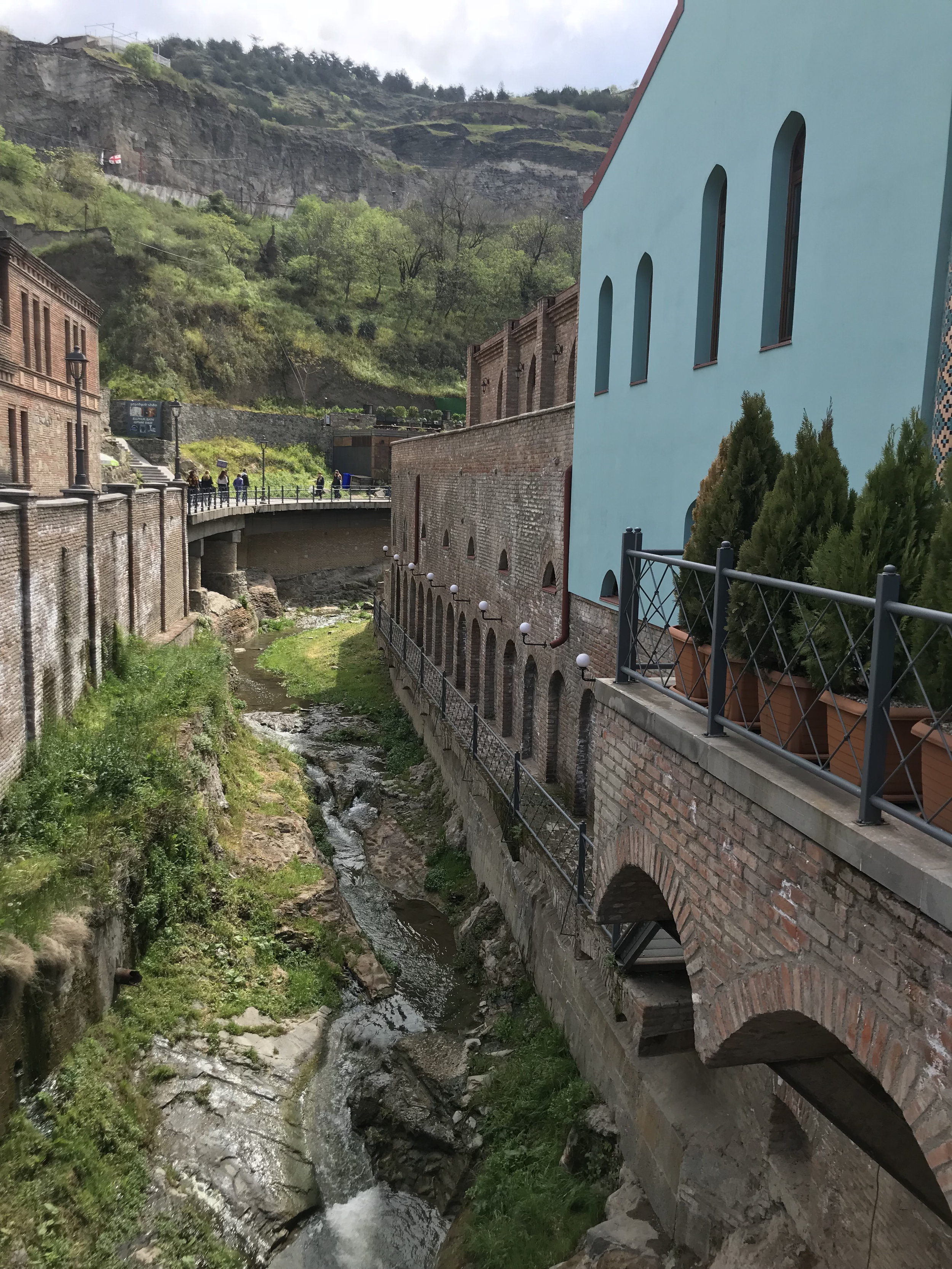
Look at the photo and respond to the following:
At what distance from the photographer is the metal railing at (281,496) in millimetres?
32438

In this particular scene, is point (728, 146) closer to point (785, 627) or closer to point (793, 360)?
point (793, 360)

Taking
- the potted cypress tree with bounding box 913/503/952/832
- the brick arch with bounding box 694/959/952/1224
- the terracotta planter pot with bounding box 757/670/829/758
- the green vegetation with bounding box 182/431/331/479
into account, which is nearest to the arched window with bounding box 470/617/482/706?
the brick arch with bounding box 694/959/952/1224

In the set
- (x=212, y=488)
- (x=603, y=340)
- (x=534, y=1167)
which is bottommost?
(x=534, y=1167)

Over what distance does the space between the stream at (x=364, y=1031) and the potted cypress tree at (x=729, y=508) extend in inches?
242

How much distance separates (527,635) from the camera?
14.9 metres

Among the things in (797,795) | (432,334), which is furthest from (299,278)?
(797,795)

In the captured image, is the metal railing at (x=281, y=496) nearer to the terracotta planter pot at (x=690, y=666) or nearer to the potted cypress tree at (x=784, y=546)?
the terracotta planter pot at (x=690, y=666)

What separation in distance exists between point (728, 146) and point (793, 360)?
2397 mm

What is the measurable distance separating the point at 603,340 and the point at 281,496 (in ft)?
103

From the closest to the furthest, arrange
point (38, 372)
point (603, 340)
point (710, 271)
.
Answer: point (710, 271), point (603, 340), point (38, 372)

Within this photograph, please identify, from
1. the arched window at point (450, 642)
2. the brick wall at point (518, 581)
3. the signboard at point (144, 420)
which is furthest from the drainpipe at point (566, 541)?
the signboard at point (144, 420)

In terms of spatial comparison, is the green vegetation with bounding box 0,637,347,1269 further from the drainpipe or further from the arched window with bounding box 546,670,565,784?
the drainpipe

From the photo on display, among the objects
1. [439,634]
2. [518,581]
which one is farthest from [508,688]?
[439,634]

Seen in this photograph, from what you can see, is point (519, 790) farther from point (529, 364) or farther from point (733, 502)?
point (529, 364)
